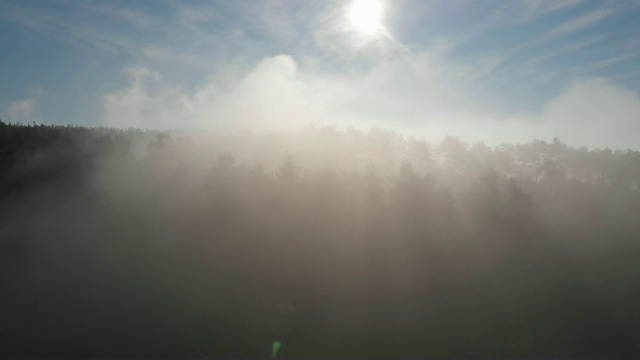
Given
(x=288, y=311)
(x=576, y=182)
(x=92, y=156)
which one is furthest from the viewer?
(x=576, y=182)

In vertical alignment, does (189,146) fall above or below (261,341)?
above

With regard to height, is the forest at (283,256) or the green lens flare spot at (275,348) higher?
the forest at (283,256)

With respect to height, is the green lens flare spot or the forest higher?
the forest

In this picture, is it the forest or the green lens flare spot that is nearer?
the green lens flare spot

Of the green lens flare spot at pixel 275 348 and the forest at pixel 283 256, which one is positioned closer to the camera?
the green lens flare spot at pixel 275 348

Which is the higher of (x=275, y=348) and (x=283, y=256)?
(x=283, y=256)

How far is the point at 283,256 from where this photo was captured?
3672 centimetres

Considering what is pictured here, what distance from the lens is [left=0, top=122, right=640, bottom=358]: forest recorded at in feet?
89.9

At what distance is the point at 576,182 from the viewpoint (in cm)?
6488

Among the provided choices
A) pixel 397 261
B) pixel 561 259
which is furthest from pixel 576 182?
pixel 397 261

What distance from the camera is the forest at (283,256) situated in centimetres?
2739

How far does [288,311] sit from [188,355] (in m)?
7.39

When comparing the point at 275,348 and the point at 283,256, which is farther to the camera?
the point at 283,256

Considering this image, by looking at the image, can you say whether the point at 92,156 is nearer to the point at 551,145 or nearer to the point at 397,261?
the point at 397,261
